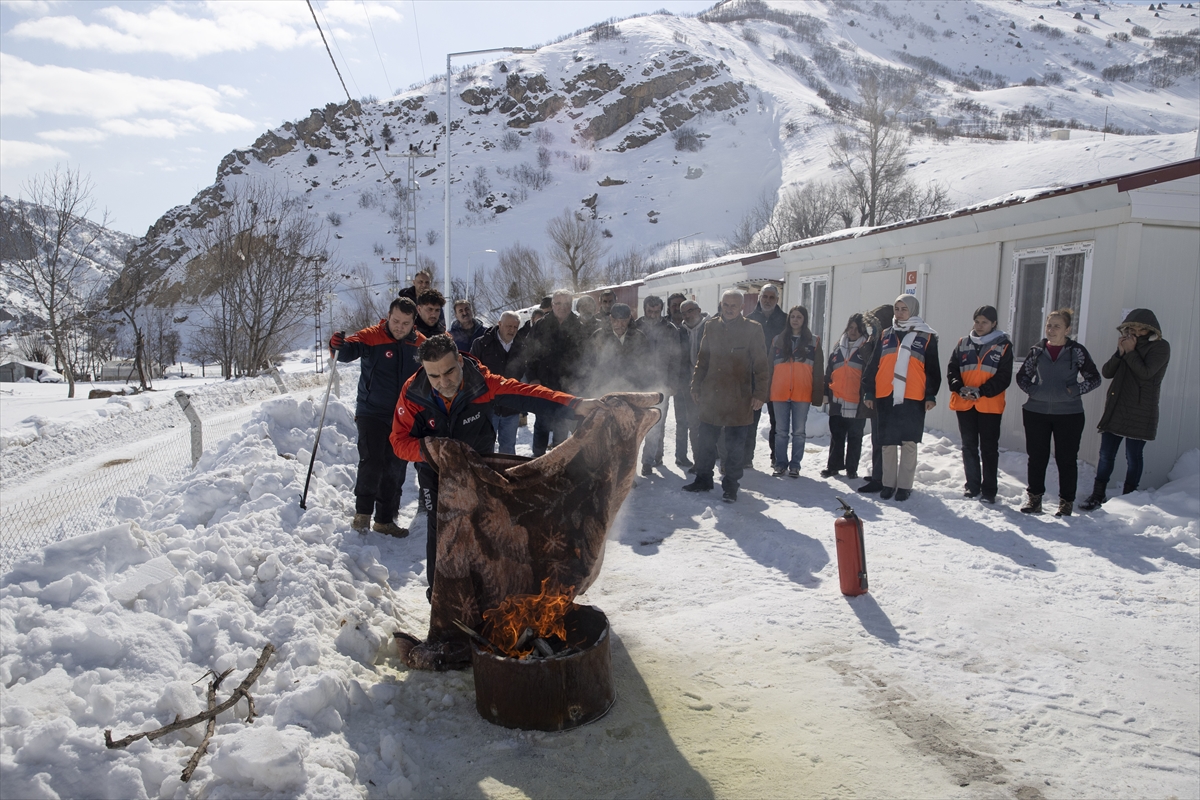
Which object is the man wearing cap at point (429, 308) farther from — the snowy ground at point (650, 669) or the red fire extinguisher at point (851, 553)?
the red fire extinguisher at point (851, 553)

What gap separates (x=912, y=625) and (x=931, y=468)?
4.21 metres

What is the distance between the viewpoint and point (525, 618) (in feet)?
11.3

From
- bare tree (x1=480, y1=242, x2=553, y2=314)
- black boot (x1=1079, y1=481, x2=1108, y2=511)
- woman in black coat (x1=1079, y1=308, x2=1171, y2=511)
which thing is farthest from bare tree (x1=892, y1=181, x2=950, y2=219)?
black boot (x1=1079, y1=481, x2=1108, y2=511)

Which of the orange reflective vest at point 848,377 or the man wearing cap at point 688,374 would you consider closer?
the orange reflective vest at point 848,377

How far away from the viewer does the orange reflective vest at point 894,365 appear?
6.98 metres

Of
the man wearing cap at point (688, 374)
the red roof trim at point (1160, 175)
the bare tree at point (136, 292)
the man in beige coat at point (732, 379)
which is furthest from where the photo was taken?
the bare tree at point (136, 292)

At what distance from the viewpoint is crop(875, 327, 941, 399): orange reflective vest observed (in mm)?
6984

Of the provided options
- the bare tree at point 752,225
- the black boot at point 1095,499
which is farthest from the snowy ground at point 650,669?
the bare tree at point 752,225

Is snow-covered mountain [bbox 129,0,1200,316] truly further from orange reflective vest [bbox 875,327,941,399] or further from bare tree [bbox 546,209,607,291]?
orange reflective vest [bbox 875,327,941,399]

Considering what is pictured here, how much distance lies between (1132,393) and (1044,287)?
7.40 ft

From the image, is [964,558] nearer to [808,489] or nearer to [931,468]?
[808,489]

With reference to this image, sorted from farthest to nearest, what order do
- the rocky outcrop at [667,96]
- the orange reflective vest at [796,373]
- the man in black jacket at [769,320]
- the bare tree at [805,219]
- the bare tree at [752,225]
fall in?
the rocky outcrop at [667,96] < the bare tree at [752,225] < the bare tree at [805,219] < the man in black jacket at [769,320] < the orange reflective vest at [796,373]

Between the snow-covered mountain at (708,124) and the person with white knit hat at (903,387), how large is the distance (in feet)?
160

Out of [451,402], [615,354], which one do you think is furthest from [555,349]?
[451,402]
